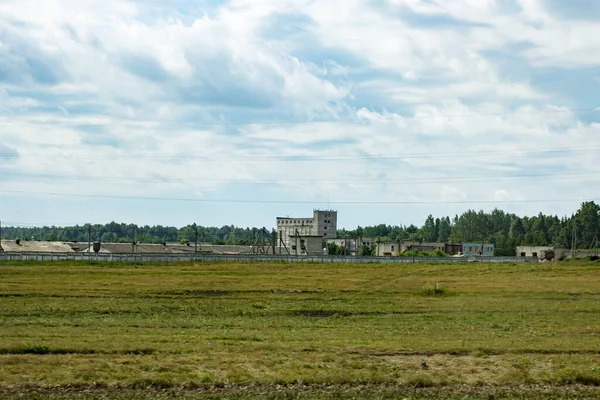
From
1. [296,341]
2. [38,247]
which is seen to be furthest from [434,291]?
[38,247]

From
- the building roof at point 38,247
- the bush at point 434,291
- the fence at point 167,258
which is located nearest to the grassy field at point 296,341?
the bush at point 434,291

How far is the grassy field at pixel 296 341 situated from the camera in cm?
2623

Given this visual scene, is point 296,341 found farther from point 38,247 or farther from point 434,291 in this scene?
point 38,247

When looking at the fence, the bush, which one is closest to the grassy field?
the bush

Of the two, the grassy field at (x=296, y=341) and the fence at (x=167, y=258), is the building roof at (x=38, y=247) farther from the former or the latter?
the grassy field at (x=296, y=341)

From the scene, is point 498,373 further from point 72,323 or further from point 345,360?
point 72,323

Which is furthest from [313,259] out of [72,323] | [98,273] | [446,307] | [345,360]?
[345,360]

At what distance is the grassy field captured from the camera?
2623cm

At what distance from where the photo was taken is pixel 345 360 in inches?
1168

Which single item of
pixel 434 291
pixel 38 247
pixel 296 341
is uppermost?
pixel 38 247

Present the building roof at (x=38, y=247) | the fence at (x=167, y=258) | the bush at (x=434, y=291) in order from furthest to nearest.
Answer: the building roof at (x=38, y=247), the fence at (x=167, y=258), the bush at (x=434, y=291)

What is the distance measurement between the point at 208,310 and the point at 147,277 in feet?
126

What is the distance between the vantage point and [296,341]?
3531cm

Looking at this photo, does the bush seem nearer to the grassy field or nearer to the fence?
the grassy field
